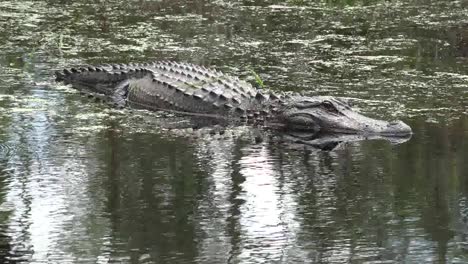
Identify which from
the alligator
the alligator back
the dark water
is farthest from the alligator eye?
the alligator back

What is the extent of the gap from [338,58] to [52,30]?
352 centimetres

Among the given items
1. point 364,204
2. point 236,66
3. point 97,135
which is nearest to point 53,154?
point 97,135

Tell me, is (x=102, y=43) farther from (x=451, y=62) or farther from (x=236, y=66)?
(x=451, y=62)

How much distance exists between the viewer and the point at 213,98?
274 inches

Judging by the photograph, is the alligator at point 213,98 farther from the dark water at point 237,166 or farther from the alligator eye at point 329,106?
the dark water at point 237,166

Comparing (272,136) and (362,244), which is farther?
(272,136)

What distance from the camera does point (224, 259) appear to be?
3627 millimetres

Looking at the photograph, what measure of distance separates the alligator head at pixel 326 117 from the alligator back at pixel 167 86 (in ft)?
1.22

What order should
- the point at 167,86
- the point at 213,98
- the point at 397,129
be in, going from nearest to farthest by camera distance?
the point at 397,129
the point at 213,98
the point at 167,86

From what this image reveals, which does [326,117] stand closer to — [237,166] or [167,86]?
[237,166]

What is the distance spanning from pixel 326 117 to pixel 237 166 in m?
1.34

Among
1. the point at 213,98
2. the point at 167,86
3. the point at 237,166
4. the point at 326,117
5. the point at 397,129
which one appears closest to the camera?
the point at 237,166

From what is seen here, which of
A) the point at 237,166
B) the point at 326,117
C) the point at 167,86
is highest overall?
the point at 167,86

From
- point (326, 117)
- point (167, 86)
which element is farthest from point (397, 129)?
point (167, 86)
